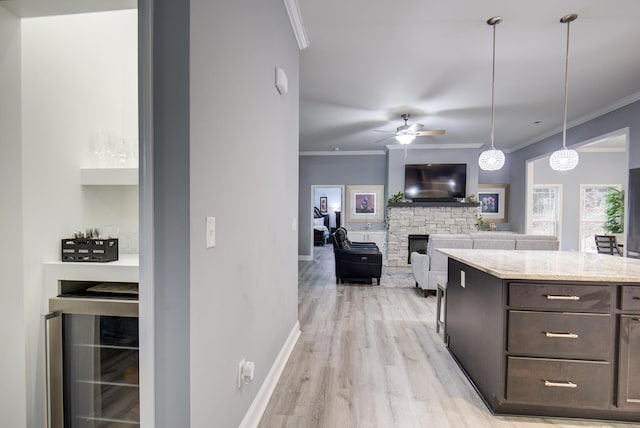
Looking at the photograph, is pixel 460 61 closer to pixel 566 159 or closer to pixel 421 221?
pixel 566 159

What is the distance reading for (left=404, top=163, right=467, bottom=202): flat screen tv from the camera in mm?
6965

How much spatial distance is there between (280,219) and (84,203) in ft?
3.97

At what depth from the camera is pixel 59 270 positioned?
1394 mm

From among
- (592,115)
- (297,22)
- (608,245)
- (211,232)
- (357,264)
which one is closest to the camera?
(211,232)

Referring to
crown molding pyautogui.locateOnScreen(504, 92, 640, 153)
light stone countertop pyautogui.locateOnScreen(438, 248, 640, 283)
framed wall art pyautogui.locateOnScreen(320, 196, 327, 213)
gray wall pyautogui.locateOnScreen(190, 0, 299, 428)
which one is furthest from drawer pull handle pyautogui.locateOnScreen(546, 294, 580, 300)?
framed wall art pyautogui.locateOnScreen(320, 196, 327, 213)

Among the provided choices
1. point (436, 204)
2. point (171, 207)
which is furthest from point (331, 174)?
point (171, 207)

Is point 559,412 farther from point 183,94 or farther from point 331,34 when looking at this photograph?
Answer: point 331,34

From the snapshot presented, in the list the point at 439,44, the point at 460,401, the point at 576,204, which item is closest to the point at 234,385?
the point at 460,401

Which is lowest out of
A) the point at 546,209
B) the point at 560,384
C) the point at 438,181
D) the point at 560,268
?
the point at 560,384

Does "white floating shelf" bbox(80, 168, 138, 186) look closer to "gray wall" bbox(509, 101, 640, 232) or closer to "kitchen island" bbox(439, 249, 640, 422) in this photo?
"kitchen island" bbox(439, 249, 640, 422)

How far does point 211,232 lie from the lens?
3.88 ft

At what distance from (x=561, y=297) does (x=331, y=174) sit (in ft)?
21.3

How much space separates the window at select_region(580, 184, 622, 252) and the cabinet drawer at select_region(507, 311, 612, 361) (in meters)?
7.55

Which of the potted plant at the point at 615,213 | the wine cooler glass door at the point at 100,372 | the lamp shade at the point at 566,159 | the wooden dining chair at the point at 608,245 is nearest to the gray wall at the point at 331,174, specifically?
the wooden dining chair at the point at 608,245
